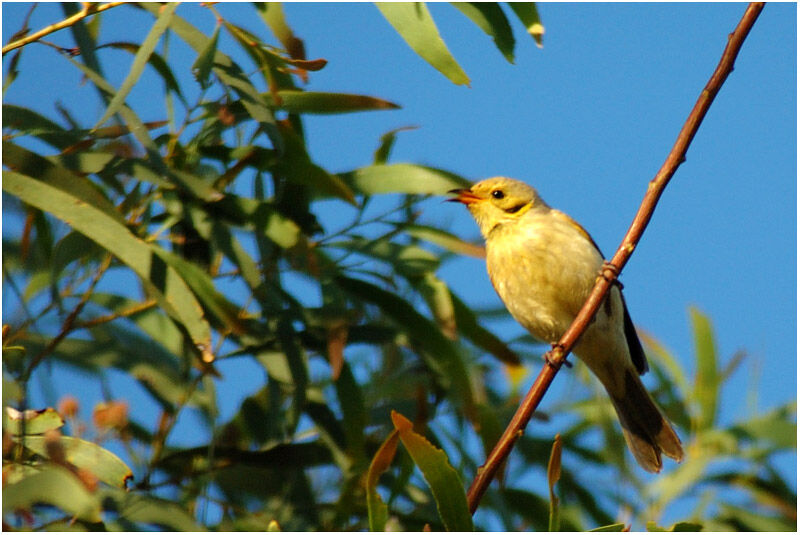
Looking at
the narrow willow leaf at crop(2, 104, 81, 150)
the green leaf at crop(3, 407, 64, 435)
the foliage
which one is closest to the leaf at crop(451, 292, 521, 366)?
the foliage

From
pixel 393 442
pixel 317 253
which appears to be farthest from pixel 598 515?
pixel 393 442

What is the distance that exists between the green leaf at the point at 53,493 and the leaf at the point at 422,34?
140 centimetres

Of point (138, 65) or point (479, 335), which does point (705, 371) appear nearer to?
point (479, 335)

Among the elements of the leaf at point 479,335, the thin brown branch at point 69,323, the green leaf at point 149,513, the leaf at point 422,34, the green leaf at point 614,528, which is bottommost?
the green leaf at point 614,528

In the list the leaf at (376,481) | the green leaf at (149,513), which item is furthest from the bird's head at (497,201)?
the leaf at (376,481)

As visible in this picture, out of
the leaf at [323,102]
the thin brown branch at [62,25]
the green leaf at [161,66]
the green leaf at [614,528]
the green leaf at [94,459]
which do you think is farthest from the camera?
the green leaf at [161,66]

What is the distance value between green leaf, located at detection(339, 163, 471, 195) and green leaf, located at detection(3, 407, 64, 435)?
132cm

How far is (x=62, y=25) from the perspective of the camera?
8.96ft

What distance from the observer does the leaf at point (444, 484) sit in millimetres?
2174

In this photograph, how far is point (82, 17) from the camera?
9.15ft

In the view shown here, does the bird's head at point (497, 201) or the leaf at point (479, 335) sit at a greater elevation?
the bird's head at point (497, 201)

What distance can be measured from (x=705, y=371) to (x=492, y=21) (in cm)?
219

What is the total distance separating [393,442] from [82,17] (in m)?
1.53

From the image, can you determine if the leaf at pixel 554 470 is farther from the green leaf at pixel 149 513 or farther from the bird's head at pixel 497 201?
the bird's head at pixel 497 201
